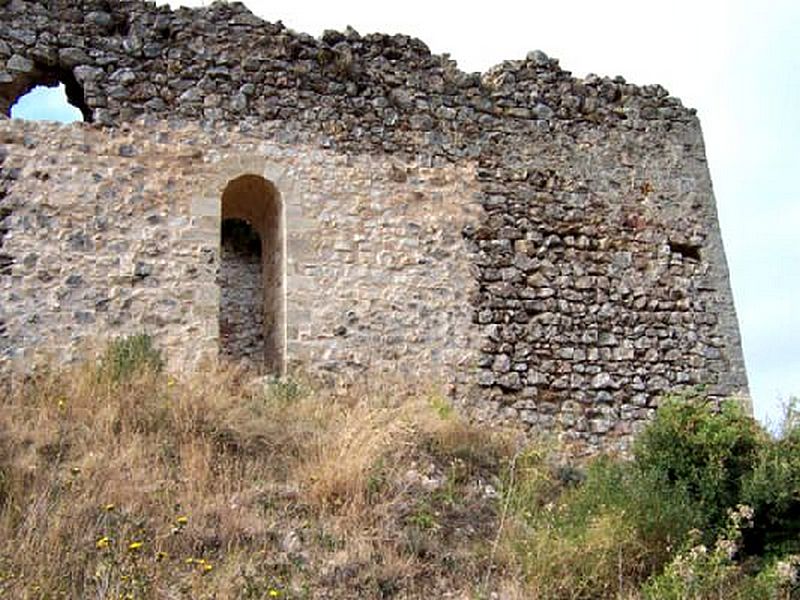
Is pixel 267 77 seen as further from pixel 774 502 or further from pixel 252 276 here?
pixel 774 502

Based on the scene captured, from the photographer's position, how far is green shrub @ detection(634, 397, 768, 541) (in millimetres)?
6766

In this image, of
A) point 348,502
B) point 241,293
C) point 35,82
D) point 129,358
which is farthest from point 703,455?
point 35,82

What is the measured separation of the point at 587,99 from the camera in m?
10.8

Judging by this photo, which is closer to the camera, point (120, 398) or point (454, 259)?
point (120, 398)

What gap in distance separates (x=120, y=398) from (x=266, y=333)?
274 centimetres

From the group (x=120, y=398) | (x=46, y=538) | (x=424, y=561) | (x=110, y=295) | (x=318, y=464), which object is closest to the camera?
(x=46, y=538)

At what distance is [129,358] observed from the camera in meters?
8.09

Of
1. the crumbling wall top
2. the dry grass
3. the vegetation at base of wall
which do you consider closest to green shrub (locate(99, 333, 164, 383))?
the vegetation at base of wall

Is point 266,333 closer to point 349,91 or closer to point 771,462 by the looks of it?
point 349,91

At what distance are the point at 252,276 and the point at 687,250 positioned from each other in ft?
17.9

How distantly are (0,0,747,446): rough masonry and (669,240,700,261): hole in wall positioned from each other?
0.04 m

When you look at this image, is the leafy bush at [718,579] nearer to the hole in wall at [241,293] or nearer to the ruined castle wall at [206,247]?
the ruined castle wall at [206,247]

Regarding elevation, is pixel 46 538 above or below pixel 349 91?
below

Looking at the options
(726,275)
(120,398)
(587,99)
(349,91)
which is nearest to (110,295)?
(120,398)
